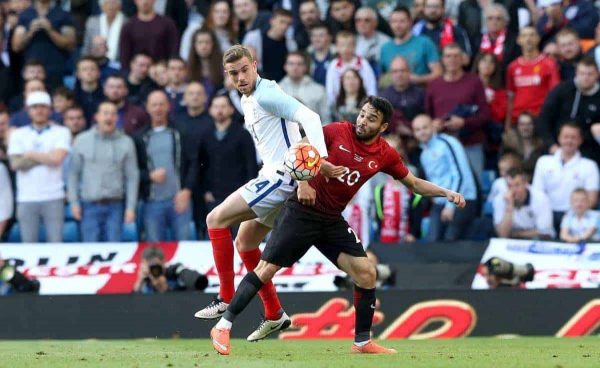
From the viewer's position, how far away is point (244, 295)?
10.5 meters

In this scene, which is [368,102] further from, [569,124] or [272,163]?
[569,124]

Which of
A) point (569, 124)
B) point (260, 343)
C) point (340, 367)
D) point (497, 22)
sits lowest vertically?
point (260, 343)

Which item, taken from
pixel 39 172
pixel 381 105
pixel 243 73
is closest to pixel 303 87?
pixel 39 172

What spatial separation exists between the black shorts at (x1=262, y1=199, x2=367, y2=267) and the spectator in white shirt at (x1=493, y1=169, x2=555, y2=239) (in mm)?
6000

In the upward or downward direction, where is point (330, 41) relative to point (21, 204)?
upward

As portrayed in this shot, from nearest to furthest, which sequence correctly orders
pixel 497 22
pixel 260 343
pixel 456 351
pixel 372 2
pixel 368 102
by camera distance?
pixel 368 102
pixel 456 351
pixel 260 343
pixel 497 22
pixel 372 2

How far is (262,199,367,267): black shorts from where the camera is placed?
35.0 ft

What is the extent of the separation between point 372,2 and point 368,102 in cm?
943

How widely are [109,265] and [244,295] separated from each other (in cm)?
612

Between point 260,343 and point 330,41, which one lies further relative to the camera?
point 330,41

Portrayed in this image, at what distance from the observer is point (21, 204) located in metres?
17.0

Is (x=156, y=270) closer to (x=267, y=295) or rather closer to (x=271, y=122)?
(x=267, y=295)

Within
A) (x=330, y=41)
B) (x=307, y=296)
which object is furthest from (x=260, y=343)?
(x=330, y=41)

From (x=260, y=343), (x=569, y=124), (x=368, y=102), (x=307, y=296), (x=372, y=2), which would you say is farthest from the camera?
(x=372, y=2)
